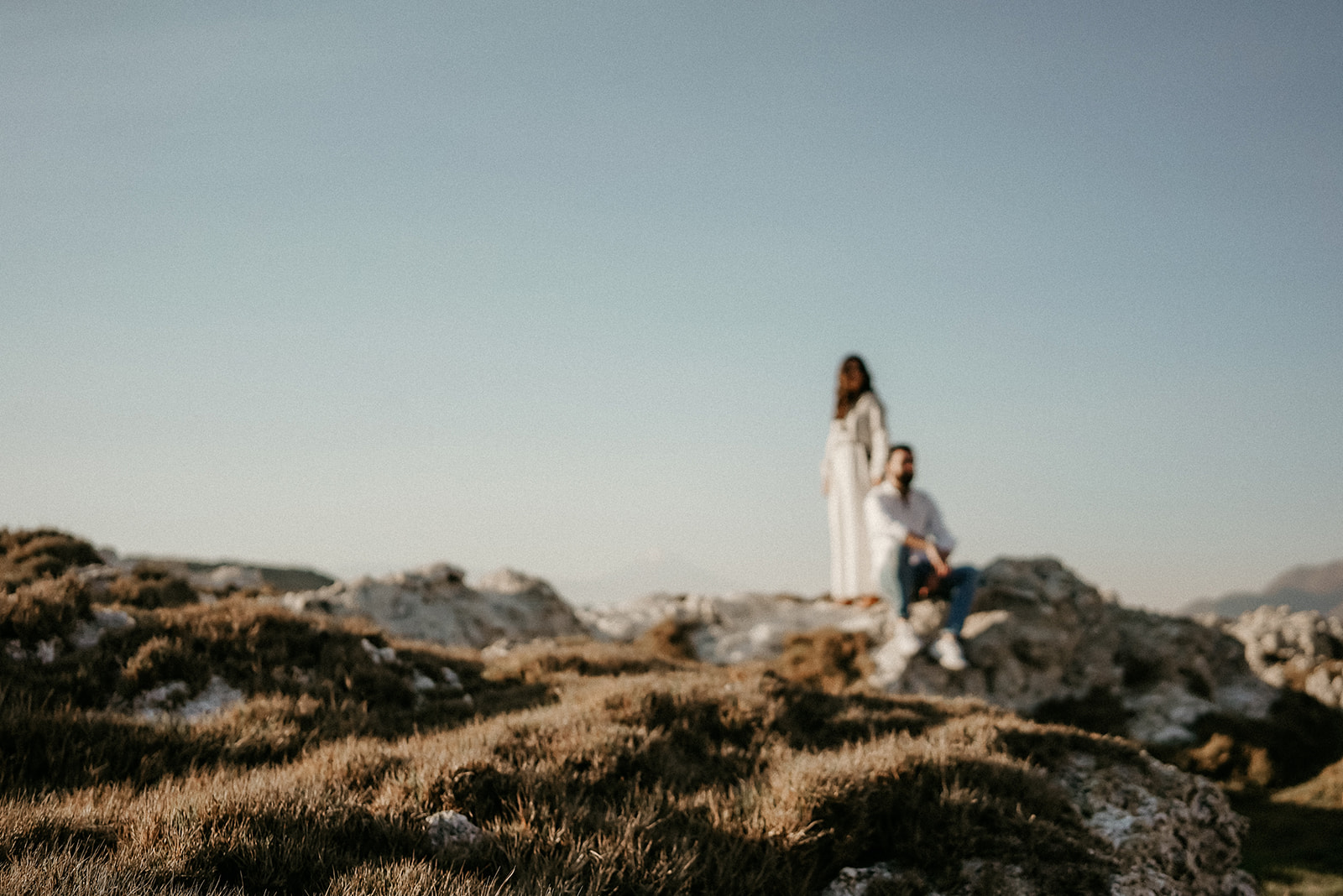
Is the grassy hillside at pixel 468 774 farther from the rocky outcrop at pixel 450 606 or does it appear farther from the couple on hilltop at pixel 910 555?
the rocky outcrop at pixel 450 606

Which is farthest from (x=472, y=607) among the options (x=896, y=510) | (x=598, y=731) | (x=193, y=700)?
(x=598, y=731)

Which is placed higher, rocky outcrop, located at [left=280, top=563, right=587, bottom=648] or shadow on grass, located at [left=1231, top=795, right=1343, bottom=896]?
rocky outcrop, located at [left=280, top=563, right=587, bottom=648]

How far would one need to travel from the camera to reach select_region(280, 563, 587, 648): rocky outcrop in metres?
14.8

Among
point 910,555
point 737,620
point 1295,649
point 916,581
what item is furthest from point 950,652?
Result: point 1295,649

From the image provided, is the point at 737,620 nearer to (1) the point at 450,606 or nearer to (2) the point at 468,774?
(1) the point at 450,606

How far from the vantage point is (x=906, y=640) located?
12805 mm

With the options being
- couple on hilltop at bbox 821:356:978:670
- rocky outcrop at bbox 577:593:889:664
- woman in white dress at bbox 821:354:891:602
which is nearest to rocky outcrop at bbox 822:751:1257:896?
couple on hilltop at bbox 821:356:978:670

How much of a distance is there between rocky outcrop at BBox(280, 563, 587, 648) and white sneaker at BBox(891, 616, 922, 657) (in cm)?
700

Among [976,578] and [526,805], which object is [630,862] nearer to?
[526,805]

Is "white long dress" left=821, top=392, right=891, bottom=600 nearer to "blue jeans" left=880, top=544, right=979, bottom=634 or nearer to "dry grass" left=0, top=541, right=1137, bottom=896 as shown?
"blue jeans" left=880, top=544, right=979, bottom=634

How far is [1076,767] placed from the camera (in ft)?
20.7

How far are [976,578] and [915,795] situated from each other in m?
8.27

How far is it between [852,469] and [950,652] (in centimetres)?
485

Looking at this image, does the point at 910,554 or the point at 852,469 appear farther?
the point at 852,469
